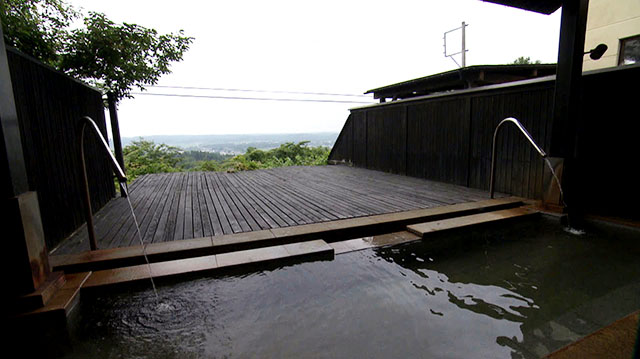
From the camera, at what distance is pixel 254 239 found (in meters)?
2.71

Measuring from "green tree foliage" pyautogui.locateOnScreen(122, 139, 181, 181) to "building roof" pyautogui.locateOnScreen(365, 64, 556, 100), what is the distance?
8600 millimetres

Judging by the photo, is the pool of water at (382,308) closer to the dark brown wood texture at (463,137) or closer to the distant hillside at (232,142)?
the dark brown wood texture at (463,137)

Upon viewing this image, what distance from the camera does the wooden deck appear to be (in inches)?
118

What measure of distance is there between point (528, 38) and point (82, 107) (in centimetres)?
3032

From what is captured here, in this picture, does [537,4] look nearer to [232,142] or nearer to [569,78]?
[569,78]

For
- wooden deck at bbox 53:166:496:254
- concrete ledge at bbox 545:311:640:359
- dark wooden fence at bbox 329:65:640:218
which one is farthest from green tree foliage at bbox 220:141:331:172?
concrete ledge at bbox 545:311:640:359

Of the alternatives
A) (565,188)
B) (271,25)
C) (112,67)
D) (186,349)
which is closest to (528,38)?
(271,25)

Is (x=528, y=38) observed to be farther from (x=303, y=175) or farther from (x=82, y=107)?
(x=82, y=107)

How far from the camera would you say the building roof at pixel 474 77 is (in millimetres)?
7746

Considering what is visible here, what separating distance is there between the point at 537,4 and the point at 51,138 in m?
5.55

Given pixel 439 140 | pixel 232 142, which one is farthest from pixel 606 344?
pixel 232 142

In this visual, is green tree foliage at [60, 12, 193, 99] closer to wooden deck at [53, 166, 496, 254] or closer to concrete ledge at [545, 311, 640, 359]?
wooden deck at [53, 166, 496, 254]

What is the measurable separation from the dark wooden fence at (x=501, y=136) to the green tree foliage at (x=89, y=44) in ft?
16.7

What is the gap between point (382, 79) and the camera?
108 ft
